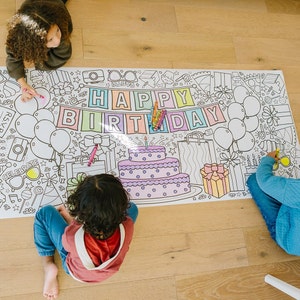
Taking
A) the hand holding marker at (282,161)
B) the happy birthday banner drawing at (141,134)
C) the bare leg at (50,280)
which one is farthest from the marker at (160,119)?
the bare leg at (50,280)

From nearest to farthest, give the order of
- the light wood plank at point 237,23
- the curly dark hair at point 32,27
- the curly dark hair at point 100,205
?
the curly dark hair at point 100,205 < the curly dark hair at point 32,27 < the light wood plank at point 237,23

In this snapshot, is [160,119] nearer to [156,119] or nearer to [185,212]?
[156,119]

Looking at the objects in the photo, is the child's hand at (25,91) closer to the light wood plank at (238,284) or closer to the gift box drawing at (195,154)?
the gift box drawing at (195,154)

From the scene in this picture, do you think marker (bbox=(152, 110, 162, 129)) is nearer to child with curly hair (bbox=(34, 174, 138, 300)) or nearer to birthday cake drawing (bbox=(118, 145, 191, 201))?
birthday cake drawing (bbox=(118, 145, 191, 201))

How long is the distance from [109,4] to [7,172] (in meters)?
0.66

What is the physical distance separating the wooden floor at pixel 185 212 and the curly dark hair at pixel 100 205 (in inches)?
11.6

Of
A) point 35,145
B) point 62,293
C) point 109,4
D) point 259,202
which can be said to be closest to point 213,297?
point 259,202

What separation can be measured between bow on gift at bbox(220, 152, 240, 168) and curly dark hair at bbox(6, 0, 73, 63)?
0.60m

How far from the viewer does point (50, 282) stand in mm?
971

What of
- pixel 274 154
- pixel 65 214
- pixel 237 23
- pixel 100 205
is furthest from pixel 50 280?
pixel 237 23

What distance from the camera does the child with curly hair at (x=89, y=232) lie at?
762 millimetres

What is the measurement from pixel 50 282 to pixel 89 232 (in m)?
0.27

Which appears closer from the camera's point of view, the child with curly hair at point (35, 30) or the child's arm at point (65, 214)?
the child with curly hair at point (35, 30)

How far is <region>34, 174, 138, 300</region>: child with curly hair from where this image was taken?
762mm
